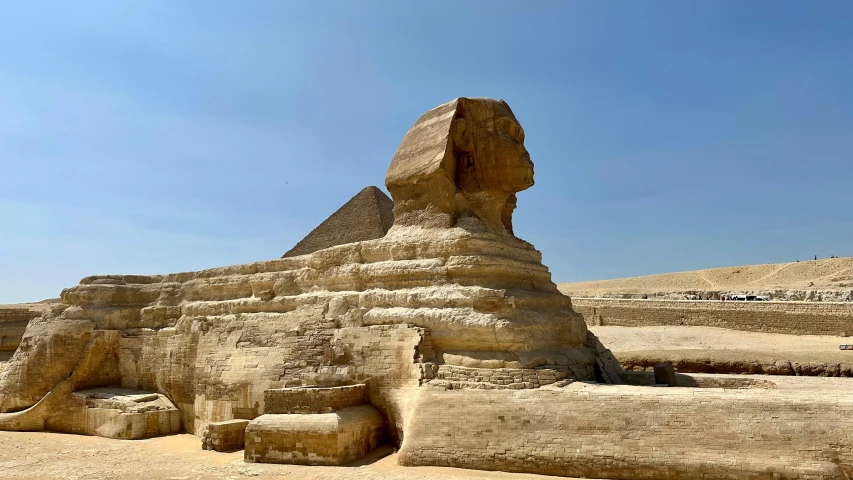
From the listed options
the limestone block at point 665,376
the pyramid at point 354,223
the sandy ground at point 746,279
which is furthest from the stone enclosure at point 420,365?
the sandy ground at point 746,279

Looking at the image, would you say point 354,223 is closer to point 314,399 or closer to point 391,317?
point 391,317

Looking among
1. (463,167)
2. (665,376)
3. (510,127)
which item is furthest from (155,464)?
(665,376)

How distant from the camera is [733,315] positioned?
70.4 feet

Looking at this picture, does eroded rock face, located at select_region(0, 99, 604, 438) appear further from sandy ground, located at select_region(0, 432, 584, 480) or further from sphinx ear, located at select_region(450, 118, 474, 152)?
sandy ground, located at select_region(0, 432, 584, 480)

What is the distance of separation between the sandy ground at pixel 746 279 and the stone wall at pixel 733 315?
1379 centimetres

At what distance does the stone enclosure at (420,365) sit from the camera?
226 inches

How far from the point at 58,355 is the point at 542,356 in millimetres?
10112

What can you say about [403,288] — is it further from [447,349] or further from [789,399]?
[789,399]

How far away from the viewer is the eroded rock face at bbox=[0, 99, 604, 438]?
7574mm

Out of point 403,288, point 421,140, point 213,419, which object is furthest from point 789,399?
point 213,419

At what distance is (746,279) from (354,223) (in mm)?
41016

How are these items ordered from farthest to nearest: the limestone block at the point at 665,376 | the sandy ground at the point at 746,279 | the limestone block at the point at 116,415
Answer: the sandy ground at the point at 746,279, the limestone block at the point at 116,415, the limestone block at the point at 665,376

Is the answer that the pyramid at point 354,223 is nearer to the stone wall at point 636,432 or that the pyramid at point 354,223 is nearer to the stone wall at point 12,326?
the stone wall at point 636,432

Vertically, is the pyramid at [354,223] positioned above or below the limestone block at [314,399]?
above
